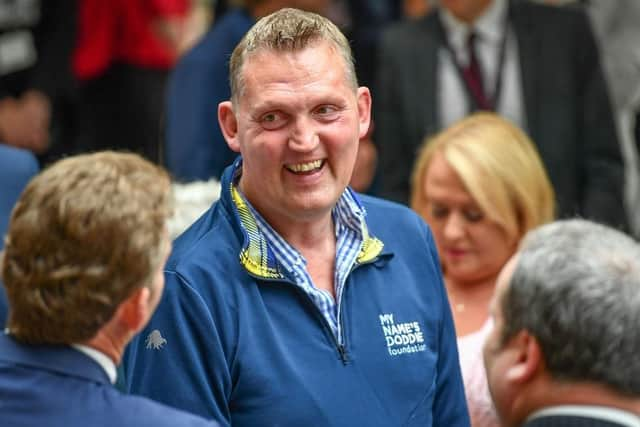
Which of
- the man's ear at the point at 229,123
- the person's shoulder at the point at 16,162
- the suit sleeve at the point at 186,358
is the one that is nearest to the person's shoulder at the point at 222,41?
the person's shoulder at the point at 16,162

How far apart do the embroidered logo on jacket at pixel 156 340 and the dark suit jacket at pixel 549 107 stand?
243 cm

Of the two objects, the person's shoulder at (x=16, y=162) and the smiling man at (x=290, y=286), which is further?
the person's shoulder at (x=16, y=162)

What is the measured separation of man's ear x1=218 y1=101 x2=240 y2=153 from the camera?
2830 millimetres

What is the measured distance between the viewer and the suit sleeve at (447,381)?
2.98 metres

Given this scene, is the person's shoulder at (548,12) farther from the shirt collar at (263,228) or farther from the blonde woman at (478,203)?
the shirt collar at (263,228)

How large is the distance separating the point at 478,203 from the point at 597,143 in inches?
46.3

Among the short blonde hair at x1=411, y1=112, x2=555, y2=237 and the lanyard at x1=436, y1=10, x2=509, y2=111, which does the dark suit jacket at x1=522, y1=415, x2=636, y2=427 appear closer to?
the short blonde hair at x1=411, y1=112, x2=555, y2=237

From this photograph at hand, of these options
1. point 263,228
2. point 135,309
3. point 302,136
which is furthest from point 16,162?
point 135,309

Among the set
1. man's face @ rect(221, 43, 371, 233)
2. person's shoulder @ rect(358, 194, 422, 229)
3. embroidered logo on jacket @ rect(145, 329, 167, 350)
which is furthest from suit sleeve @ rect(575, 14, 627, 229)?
embroidered logo on jacket @ rect(145, 329, 167, 350)

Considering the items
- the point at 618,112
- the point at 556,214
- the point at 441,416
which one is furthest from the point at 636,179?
the point at 441,416

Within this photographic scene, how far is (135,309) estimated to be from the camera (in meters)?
2.29

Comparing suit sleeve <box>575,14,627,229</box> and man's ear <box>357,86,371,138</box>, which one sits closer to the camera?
man's ear <box>357,86,371,138</box>

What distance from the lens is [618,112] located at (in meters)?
5.97

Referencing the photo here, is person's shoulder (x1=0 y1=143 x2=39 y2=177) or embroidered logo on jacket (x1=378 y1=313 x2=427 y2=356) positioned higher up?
person's shoulder (x1=0 y1=143 x2=39 y2=177)
